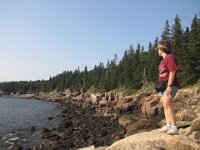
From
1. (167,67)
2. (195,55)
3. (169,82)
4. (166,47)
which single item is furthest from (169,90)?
(195,55)

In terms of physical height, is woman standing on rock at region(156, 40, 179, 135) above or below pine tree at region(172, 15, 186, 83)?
below

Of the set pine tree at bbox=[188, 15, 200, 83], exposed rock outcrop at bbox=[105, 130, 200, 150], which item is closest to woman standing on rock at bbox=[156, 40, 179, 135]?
exposed rock outcrop at bbox=[105, 130, 200, 150]

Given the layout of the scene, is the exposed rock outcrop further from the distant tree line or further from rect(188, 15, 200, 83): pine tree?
rect(188, 15, 200, 83): pine tree

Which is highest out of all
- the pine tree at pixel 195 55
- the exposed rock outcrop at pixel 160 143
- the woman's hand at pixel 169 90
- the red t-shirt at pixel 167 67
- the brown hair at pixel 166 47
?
the pine tree at pixel 195 55

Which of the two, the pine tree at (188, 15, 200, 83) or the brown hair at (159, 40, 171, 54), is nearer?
the brown hair at (159, 40, 171, 54)

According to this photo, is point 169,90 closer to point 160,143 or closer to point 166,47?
point 166,47

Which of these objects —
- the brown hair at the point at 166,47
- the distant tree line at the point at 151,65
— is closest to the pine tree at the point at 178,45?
the distant tree line at the point at 151,65

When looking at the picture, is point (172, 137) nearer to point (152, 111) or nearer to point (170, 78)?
point (170, 78)

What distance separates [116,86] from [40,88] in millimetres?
105532

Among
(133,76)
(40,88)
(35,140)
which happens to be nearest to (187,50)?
(133,76)

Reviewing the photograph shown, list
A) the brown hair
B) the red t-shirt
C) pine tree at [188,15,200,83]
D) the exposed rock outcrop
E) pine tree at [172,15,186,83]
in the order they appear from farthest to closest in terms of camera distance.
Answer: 1. pine tree at [172,15,186,83]
2. pine tree at [188,15,200,83]
3. the brown hair
4. the red t-shirt
5. the exposed rock outcrop

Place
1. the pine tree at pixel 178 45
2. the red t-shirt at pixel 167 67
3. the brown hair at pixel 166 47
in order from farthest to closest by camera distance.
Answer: the pine tree at pixel 178 45 < the brown hair at pixel 166 47 < the red t-shirt at pixel 167 67

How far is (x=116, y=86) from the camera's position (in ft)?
290

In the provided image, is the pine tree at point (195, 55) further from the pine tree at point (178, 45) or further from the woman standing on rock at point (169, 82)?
the woman standing on rock at point (169, 82)
